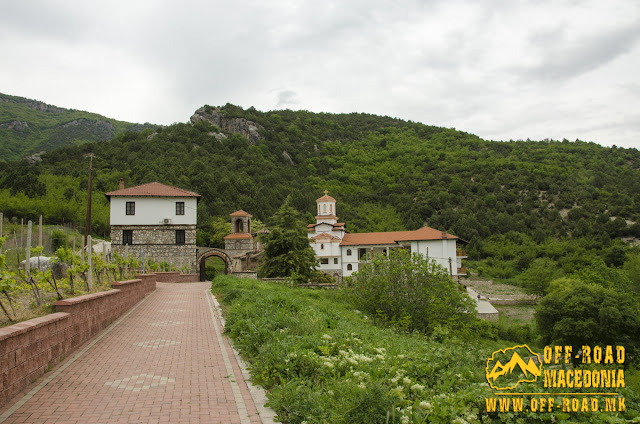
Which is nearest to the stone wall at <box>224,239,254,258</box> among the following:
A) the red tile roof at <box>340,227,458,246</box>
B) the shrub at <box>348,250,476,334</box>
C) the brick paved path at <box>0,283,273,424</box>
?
the red tile roof at <box>340,227,458,246</box>

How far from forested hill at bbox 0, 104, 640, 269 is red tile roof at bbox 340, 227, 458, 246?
19.9 meters

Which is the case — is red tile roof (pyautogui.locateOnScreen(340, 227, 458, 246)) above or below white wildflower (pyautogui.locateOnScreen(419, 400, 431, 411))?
above

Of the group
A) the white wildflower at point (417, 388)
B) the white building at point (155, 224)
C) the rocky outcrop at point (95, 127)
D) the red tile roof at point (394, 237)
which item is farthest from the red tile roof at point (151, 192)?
the rocky outcrop at point (95, 127)

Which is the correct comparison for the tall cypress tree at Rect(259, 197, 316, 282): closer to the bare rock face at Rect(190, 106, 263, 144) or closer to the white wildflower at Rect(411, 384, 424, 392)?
the white wildflower at Rect(411, 384, 424, 392)

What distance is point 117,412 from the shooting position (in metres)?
4.95

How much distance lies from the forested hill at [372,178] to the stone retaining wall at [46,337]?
34861mm

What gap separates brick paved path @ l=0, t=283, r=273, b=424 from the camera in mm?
4883

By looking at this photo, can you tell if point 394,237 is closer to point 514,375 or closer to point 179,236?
point 179,236

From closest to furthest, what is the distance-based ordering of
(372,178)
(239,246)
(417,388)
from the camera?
(417,388)
(239,246)
(372,178)

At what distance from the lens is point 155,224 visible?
34.5 metres

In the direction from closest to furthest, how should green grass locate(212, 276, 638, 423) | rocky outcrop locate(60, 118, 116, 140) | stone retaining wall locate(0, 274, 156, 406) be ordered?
green grass locate(212, 276, 638, 423)
stone retaining wall locate(0, 274, 156, 406)
rocky outcrop locate(60, 118, 116, 140)

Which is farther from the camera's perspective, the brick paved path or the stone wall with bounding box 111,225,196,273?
the stone wall with bounding box 111,225,196,273

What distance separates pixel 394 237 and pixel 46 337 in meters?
40.0

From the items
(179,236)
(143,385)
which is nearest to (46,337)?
(143,385)
